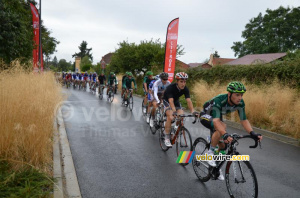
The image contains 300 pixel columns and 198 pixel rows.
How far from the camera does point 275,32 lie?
53594 millimetres

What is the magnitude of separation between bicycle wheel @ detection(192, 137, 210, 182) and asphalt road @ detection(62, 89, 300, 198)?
12cm

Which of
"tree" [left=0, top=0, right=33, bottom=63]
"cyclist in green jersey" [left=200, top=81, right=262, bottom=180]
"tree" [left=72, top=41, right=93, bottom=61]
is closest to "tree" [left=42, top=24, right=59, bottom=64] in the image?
"tree" [left=0, top=0, right=33, bottom=63]

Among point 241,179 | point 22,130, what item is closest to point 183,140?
point 241,179

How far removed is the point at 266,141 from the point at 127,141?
4.23m

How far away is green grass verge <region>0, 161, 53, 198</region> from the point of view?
3275mm

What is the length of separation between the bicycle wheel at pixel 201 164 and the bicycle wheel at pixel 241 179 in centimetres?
58

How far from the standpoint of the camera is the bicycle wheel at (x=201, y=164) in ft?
15.1

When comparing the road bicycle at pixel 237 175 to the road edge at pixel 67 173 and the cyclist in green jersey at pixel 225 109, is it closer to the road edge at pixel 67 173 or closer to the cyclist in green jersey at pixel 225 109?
the cyclist in green jersey at pixel 225 109

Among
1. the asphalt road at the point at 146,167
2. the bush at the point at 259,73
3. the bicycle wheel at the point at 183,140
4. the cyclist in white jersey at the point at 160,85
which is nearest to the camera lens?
the asphalt road at the point at 146,167

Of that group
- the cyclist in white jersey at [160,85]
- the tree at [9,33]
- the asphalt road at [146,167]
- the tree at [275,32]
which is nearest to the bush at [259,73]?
the asphalt road at [146,167]

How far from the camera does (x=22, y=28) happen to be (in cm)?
1439

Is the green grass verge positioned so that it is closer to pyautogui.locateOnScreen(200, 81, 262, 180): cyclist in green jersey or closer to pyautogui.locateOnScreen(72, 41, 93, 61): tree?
pyautogui.locateOnScreen(200, 81, 262, 180): cyclist in green jersey

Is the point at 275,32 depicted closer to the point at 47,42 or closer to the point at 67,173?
the point at 47,42

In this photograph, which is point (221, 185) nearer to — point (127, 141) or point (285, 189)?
point (285, 189)
